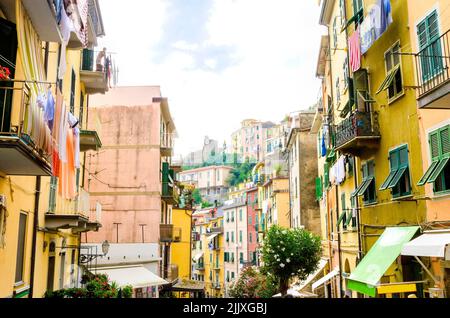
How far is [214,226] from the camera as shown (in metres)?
75.0

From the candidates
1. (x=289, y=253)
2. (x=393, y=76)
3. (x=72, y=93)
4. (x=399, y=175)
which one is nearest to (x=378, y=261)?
(x=399, y=175)

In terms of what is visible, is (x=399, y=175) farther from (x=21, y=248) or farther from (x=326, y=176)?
(x=326, y=176)

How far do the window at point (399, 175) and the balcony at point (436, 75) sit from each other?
2.24 meters

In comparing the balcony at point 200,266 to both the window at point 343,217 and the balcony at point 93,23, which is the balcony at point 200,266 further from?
the balcony at point 93,23

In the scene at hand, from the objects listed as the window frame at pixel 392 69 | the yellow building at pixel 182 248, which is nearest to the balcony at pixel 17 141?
the window frame at pixel 392 69

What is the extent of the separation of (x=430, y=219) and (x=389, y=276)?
371cm

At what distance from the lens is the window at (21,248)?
1113cm

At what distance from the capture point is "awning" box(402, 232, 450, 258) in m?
9.23

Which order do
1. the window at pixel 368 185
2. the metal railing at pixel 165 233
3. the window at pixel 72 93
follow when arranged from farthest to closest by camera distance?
the metal railing at pixel 165 233 < the window at pixel 72 93 < the window at pixel 368 185

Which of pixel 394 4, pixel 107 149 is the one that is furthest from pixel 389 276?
pixel 107 149

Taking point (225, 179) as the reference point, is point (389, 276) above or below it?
below

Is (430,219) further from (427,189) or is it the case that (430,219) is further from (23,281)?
(23,281)

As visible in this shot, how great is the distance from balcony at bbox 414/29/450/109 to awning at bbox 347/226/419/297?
3597mm
